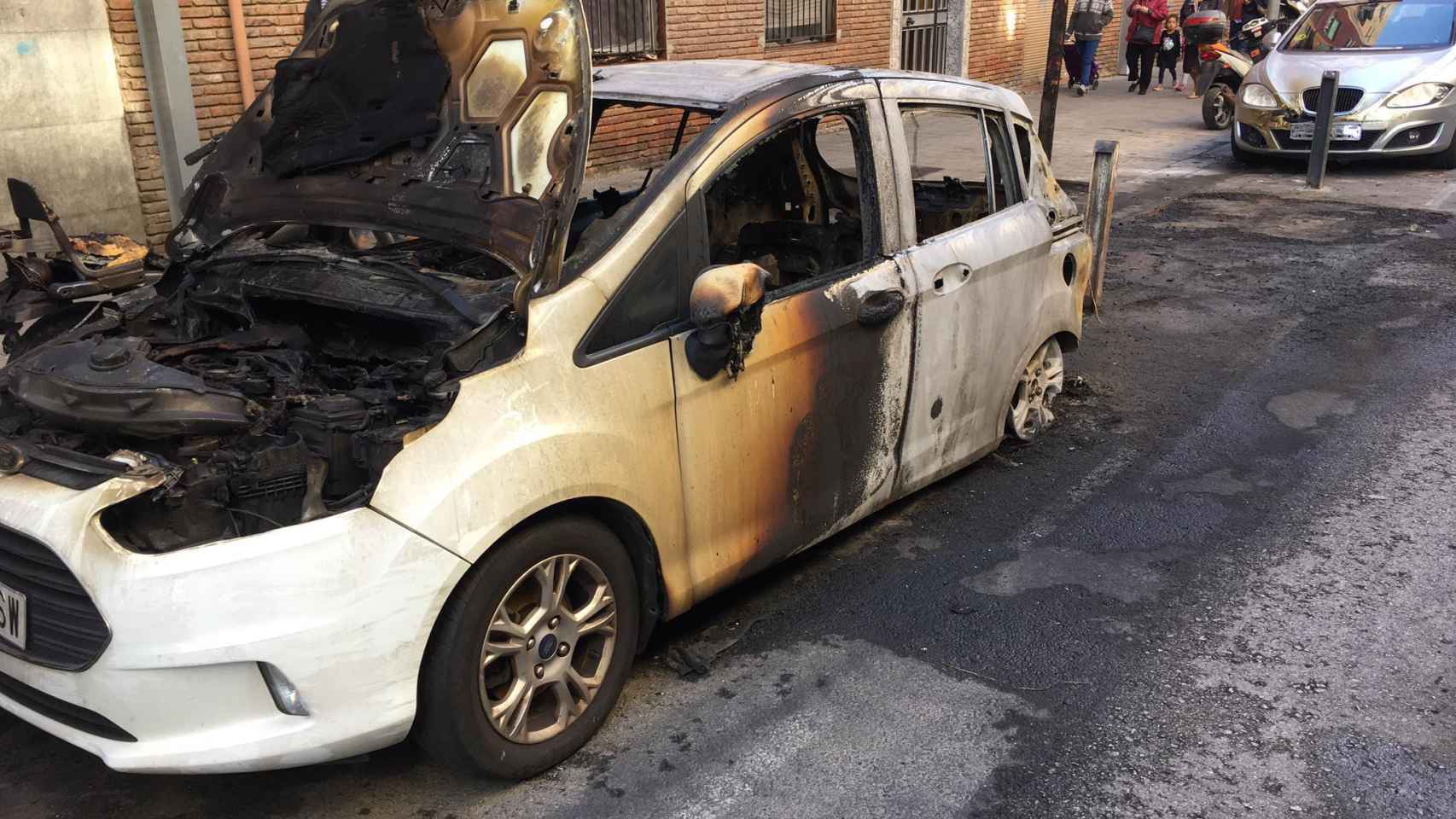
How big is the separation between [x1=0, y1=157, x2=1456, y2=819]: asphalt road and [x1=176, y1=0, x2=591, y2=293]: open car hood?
1.44 m

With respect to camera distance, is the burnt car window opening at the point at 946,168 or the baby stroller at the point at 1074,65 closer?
the burnt car window opening at the point at 946,168

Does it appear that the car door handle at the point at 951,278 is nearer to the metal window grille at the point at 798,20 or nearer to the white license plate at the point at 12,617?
the white license plate at the point at 12,617

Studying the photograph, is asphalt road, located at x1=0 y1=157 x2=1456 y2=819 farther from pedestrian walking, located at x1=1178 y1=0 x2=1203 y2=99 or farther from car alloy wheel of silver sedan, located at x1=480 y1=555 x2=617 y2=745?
pedestrian walking, located at x1=1178 y1=0 x2=1203 y2=99

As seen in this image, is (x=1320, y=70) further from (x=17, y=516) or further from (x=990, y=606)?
(x=17, y=516)

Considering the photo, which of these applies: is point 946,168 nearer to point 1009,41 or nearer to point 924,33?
point 924,33

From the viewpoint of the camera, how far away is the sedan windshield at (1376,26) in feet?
41.8

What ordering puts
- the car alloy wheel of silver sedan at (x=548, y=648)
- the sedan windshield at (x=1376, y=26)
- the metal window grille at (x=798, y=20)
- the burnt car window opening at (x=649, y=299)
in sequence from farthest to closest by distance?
the metal window grille at (x=798, y=20) → the sedan windshield at (x=1376, y=26) → the burnt car window opening at (x=649, y=299) → the car alloy wheel of silver sedan at (x=548, y=648)

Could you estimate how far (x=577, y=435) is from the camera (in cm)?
332

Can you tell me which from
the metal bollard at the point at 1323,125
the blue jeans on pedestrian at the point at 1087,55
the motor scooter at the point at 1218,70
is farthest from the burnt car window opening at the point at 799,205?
the blue jeans on pedestrian at the point at 1087,55

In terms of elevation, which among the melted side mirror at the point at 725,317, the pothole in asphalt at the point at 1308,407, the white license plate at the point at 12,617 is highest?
the melted side mirror at the point at 725,317

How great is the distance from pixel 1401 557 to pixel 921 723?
2.28 m

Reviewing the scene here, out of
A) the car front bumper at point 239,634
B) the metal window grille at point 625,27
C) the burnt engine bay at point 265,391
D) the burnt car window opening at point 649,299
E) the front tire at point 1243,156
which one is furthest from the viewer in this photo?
the front tire at point 1243,156

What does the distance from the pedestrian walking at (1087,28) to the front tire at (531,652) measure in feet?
60.4

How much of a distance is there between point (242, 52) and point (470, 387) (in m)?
6.98
